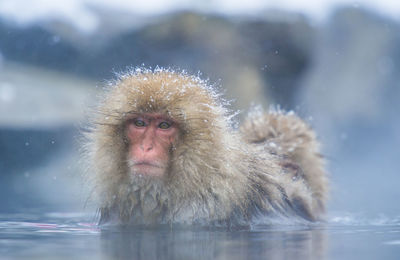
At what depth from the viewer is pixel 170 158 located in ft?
11.8

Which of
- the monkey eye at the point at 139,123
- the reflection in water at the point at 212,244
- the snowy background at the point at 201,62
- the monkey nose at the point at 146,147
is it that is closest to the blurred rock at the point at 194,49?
the snowy background at the point at 201,62

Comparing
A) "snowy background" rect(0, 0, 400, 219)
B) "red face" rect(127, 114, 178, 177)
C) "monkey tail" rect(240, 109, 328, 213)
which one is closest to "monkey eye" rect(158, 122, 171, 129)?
Answer: "red face" rect(127, 114, 178, 177)

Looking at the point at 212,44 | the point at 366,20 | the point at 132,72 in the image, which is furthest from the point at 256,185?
the point at 366,20

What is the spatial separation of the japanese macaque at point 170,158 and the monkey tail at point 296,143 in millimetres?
1209

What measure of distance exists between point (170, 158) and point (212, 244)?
1021 mm

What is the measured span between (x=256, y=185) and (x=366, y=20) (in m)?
9.27

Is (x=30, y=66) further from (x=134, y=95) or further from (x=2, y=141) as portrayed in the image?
(x=134, y=95)

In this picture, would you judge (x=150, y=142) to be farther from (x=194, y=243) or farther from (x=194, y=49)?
(x=194, y=49)

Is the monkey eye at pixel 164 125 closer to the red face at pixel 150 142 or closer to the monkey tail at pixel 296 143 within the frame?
the red face at pixel 150 142

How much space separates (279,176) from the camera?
423 cm

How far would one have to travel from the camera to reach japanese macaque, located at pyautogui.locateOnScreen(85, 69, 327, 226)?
3564 millimetres

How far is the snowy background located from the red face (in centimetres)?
621

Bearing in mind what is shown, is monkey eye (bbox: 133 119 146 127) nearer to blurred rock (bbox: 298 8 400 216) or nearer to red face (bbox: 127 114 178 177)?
red face (bbox: 127 114 178 177)

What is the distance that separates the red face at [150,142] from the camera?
348 cm
